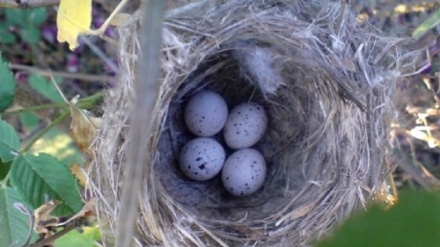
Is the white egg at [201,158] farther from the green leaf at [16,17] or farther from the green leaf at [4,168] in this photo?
the green leaf at [16,17]

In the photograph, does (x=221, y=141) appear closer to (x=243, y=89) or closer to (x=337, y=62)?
(x=243, y=89)

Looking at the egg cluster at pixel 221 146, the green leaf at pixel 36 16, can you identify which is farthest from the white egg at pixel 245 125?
the green leaf at pixel 36 16

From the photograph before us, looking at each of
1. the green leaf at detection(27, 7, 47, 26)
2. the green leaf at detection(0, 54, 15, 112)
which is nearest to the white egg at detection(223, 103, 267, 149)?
the green leaf at detection(0, 54, 15, 112)

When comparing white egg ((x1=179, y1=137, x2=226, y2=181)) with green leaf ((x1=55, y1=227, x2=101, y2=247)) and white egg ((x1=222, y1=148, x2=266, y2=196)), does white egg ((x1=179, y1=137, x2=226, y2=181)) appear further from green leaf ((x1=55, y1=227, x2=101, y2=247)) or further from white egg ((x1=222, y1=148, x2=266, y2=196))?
green leaf ((x1=55, y1=227, x2=101, y2=247))

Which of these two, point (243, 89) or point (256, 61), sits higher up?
point (256, 61)

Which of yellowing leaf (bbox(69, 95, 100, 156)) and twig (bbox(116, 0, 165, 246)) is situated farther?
yellowing leaf (bbox(69, 95, 100, 156))

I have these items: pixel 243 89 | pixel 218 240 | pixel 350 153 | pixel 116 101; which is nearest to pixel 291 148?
pixel 243 89

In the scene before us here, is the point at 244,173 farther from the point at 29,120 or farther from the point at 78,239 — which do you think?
the point at 29,120
